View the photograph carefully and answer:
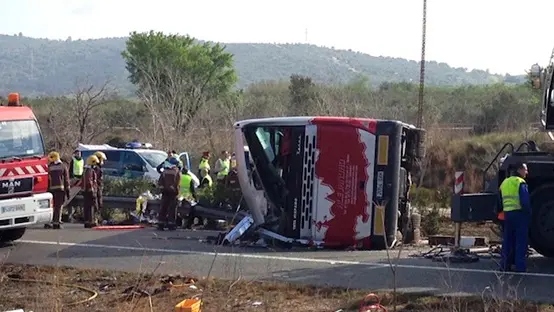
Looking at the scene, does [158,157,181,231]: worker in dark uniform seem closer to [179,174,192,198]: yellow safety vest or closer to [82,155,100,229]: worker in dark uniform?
[179,174,192,198]: yellow safety vest

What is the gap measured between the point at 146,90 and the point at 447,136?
1445 centimetres

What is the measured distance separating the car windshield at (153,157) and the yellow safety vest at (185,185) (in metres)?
7.43

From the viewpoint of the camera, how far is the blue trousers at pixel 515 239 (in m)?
12.1

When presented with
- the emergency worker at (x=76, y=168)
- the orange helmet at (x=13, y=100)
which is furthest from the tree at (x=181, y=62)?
the orange helmet at (x=13, y=100)

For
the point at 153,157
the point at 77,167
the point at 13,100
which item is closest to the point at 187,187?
the point at 77,167

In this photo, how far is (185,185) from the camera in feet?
63.8

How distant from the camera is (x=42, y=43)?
193875 mm

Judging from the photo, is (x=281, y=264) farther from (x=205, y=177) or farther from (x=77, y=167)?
(x=205, y=177)

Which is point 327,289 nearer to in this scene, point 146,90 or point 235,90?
point 146,90

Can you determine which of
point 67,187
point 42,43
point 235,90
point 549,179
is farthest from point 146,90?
point 42,43

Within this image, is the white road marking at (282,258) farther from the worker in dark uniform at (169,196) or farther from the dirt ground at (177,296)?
the worker in dark uniform at (169,196)

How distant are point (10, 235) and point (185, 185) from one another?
4.47 meters

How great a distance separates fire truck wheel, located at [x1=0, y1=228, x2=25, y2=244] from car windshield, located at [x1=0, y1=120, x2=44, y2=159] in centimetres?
152

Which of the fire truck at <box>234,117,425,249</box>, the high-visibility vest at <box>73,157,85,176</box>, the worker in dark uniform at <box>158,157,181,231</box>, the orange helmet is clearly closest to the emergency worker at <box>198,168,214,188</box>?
the high-visibility vest at <box>73,157,85,176</box>
